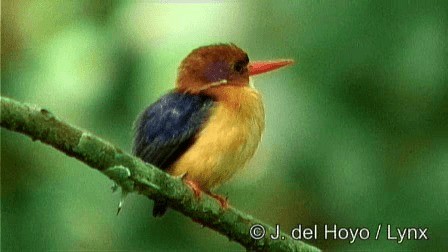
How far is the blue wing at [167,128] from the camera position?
1.67 meters

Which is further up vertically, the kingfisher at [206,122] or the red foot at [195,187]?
the kingfisher at [206,122]

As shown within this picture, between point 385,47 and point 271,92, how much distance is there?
0.82ft

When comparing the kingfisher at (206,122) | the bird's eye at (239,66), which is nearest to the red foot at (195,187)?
the kingfisher at (206,122)

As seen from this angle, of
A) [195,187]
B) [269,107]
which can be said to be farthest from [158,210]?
[269,107]

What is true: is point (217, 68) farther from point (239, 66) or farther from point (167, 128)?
point (167, 128)

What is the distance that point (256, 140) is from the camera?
1702 millimetres

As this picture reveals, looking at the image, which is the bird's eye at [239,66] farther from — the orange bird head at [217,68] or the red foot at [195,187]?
the red foot at [195,187]

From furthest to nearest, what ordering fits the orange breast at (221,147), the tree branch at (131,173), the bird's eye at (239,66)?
the bird's eye at (239,66) < the orange breast at (221,147) < the tree branch at (131,173)

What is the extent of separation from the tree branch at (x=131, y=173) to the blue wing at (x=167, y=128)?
0.53ft

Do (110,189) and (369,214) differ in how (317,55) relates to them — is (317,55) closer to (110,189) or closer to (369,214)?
(369,214)

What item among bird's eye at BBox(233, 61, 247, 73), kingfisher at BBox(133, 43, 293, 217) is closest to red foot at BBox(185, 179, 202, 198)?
kingfisher at BBox(133, 43, 293, 217)

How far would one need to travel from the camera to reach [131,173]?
1359 millimetres

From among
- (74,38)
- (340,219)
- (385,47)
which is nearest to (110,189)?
(74,38)

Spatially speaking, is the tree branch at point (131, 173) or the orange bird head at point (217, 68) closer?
the tree branch at point (131, 173)
